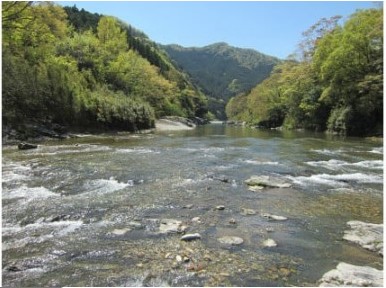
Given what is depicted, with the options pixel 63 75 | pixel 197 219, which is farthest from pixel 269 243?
pixel 63 75

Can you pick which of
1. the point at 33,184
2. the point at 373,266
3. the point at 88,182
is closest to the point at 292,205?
the point at 373,266

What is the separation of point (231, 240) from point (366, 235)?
9.60 ft

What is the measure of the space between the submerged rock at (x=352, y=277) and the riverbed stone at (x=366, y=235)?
1.22 metres

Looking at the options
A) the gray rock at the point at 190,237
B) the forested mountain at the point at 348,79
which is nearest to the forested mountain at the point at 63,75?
the gray rock at the point at 190,237

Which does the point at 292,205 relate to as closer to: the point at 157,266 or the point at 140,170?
the point at 157,266

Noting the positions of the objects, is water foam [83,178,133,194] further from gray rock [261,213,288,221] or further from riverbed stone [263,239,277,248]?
riverbed stone [263,239,277,248]

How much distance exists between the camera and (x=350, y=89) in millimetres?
46281

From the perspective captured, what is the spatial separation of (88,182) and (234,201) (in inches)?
214

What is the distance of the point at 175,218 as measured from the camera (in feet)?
32.3

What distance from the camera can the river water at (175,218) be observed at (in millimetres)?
6621

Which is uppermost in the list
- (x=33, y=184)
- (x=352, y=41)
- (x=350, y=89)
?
(x=352, y=41)

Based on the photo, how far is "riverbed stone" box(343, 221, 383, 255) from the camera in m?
7.91

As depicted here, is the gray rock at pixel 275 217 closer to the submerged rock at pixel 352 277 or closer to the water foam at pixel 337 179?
the submerged rock at pixel 352 277

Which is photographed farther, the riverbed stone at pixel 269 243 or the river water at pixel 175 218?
the riverbed stone at pixel 269 243
